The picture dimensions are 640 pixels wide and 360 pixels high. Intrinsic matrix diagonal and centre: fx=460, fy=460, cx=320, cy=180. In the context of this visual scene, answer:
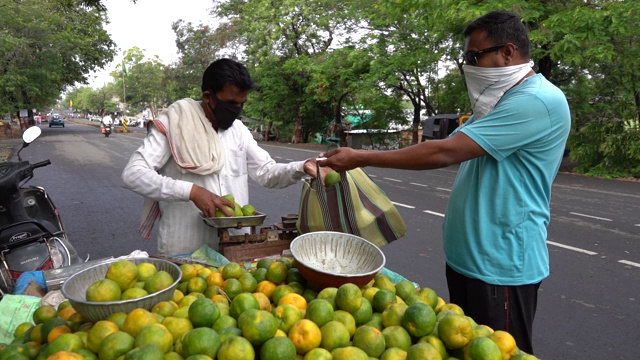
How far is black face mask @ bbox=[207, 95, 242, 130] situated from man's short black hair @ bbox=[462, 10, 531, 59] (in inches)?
58.7

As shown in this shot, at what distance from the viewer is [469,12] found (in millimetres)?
10414

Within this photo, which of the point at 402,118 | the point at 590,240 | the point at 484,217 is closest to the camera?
the point at 484,217

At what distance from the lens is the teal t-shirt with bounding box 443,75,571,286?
1.90 m

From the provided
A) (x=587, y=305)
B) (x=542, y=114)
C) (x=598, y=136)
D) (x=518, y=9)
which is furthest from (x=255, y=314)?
(x=598, y=136)

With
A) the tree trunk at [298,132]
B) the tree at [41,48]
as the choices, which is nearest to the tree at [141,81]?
the tree at [41,48]

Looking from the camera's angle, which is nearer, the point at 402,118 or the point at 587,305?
the point at 587,305

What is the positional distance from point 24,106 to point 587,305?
3546 centimetres

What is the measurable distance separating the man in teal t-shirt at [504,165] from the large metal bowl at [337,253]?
1.40 ft

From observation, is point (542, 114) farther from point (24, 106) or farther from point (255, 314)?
point (24, 106)

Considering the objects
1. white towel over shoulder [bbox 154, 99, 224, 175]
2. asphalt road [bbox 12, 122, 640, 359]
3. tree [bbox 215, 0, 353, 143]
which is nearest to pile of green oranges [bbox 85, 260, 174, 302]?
white towel over shoulder [bbox 154, 99, 224, 175]

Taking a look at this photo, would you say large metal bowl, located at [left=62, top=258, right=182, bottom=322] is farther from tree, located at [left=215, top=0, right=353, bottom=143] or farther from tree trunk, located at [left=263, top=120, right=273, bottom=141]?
tree trunk, located at [left=263, top=120, right=273, bottom=141]

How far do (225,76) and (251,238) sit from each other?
3.20 ft

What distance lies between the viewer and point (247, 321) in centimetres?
147

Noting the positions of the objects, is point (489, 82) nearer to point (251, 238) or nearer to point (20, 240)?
point (251, 238)
